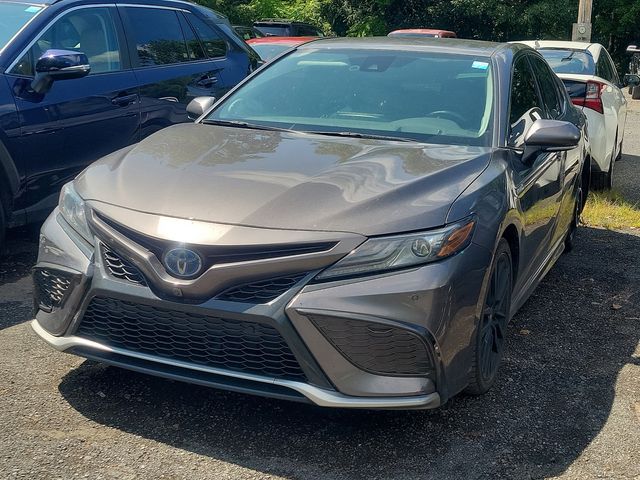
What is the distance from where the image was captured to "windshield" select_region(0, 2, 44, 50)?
216 inches

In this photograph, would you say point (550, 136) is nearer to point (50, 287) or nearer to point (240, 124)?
point (240, 124)

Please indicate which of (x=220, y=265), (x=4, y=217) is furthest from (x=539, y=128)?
(x=4, y=217)

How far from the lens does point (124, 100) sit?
19.8 feet

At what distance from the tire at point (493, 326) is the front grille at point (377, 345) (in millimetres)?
399

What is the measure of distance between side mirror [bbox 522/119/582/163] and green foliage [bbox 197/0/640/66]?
84.5 ft

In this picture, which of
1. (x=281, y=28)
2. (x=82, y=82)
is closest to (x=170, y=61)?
(x=82, y=82)

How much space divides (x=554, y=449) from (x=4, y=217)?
3567 mm

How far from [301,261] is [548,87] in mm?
3268

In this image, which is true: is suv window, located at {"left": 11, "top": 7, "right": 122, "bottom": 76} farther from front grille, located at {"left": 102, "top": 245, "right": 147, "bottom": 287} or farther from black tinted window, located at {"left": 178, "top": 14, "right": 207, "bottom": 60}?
front grille, located at {"left": 102, "top": 245, "right": 147, "bottom": 287}

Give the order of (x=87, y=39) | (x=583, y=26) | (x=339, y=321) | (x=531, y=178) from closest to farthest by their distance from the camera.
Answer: (x=339, y=321) < (x=531, y=178) < (x=87, y=39) < (x=583, y=26)

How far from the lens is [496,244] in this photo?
3.59 metres

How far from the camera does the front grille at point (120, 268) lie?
3.25m

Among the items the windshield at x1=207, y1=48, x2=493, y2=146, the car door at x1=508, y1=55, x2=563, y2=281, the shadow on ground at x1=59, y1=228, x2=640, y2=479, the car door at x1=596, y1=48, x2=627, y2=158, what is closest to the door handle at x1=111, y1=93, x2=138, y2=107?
the windshield at x1=207, y1=48, x2=493, y2=146

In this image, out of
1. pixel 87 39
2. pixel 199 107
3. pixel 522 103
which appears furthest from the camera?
pixel 87 39
